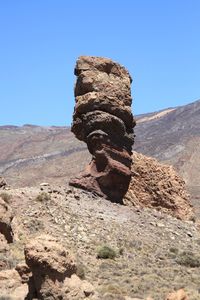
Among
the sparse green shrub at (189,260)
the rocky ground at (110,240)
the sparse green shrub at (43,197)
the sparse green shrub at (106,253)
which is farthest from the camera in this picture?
the sparse green shrub at (43,197)

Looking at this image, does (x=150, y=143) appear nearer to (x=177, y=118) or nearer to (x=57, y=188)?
(x=177, y=118)

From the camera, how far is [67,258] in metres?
15.0

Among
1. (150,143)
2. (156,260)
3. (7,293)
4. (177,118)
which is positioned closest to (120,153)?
(156,260)

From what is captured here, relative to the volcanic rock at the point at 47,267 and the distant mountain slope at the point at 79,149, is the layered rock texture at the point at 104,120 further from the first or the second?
the distant mountain slope at the point at 79,149

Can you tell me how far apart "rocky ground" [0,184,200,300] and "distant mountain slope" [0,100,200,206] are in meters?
55.2

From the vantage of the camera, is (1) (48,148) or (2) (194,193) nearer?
(2) (194,193)

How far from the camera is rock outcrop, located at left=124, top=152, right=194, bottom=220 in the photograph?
34562mm

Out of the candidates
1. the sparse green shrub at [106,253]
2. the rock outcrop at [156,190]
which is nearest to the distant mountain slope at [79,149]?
the rock outcrop at [156,190]

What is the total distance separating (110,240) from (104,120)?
657 cm

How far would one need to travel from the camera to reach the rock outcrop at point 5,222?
68.6 ft

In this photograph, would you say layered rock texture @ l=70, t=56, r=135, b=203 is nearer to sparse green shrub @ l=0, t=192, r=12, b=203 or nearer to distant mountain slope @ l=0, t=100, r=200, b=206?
sparse green shrub @ l=0, t=192, r=12, b=203

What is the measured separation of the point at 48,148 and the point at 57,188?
12823 cm

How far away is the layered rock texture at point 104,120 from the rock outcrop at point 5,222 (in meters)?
7.75

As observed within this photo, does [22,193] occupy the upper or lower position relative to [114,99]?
lower
